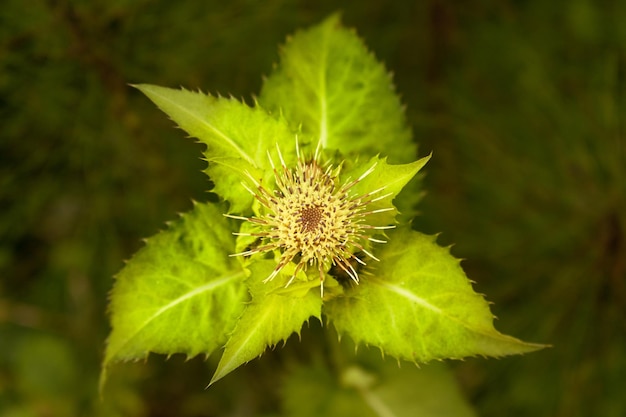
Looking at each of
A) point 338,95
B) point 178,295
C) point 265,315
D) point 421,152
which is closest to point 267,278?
point 265,315

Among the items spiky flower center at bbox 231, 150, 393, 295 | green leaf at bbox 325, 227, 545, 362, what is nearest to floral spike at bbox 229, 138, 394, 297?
spiky flower center at bbox 231, 150, 393, 295

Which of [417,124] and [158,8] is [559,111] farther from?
[158,8]

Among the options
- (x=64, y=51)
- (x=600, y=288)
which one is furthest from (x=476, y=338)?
(x=64, y=51)

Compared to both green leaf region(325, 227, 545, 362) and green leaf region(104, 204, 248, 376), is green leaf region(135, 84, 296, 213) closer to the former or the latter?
green leaf region(104, 204, 248, 376)

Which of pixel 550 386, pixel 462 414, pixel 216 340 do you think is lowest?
pixel 550 386

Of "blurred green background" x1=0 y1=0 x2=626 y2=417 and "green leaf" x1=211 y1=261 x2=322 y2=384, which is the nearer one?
"green leaf" x1=211 y1=261 x2=322 y2=384

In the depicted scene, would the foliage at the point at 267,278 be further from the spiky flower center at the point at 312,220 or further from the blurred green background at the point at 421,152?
the blurred green background at the point at 421,152

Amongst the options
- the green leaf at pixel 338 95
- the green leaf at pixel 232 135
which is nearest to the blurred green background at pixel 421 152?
the green leaf at pixel 338 95
